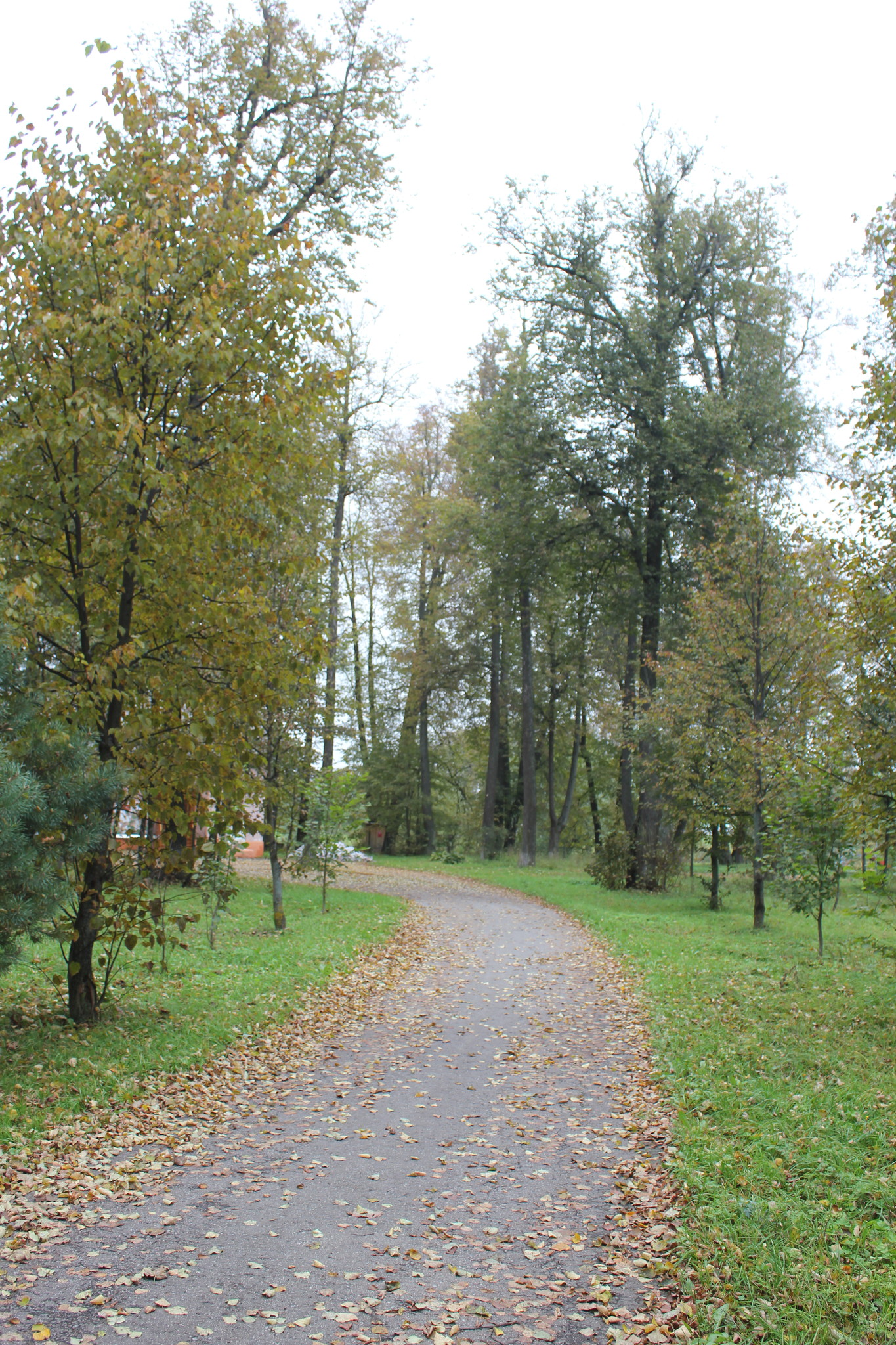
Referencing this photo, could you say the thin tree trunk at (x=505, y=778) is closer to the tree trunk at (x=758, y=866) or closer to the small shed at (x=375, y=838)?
the small shed at (x=375, y=838)

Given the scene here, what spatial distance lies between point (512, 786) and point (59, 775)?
96.4 feet

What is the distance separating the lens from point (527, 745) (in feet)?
86.6

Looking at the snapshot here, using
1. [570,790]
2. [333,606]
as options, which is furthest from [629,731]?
[570,790]

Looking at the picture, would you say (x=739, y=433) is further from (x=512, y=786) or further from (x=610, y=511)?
(x=512, y=786)

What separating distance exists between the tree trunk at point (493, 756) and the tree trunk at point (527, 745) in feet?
7.74

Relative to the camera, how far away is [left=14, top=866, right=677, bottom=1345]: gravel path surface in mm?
3416

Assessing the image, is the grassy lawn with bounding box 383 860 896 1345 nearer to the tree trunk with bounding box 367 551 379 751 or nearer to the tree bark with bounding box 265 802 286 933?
the tree bark with bounding box 265 802 286 933

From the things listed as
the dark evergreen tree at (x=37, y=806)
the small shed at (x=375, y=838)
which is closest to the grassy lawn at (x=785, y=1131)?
the dark evergreen tree at (x=37, y=806)

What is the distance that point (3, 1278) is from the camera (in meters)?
3.56

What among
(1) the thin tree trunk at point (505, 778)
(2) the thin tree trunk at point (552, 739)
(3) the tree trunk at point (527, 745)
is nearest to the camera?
(3) the tree trunk at point (527, 745)

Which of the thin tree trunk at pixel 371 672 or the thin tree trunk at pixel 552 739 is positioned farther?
the thin tree trunk at pixel 371 672

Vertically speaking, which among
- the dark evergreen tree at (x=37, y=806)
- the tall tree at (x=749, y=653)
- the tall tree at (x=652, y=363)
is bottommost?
the dark evergreen tree at (x=37, y=806)

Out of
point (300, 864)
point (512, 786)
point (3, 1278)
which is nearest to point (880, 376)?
point (3, 1278)

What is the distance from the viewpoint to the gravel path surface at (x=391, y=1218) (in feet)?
11.2
